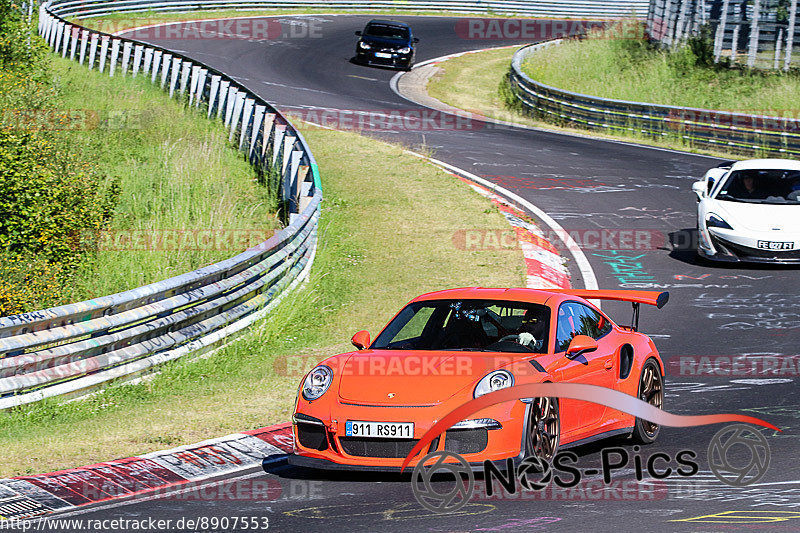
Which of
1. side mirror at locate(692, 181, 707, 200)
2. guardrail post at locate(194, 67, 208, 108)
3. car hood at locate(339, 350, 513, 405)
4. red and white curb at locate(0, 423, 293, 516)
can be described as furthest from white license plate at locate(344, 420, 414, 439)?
guardrail post at locate(194, 67, 208, 108)

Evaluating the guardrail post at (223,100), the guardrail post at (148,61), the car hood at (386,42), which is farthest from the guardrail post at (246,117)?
the car hood at (386,42)

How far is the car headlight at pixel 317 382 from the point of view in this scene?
25.8 feet

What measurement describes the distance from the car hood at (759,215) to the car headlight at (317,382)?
10031 millimetres

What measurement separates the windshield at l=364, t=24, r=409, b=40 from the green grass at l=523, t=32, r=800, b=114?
15.8 feet

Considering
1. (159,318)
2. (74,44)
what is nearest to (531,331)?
(159,318)

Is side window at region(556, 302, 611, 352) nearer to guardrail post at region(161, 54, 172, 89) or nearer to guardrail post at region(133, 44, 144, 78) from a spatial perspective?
guardrail post at region(161, 54, 172, 89)

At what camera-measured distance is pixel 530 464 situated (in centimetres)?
742

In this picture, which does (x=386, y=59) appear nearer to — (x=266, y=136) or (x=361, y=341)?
(x=266, y=136)

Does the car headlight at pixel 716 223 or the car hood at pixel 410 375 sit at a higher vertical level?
the car hood at pixel 410 375

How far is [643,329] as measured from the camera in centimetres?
1327

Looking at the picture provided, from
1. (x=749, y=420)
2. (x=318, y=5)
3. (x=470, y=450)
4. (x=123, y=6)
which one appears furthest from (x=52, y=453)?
(x=318, y=5)

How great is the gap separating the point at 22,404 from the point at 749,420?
19.5ft

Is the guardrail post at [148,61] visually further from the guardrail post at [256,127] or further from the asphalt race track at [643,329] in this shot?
the guardrail post at [256,127]

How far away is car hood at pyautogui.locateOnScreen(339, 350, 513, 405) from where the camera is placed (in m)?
7.56
